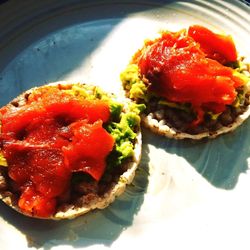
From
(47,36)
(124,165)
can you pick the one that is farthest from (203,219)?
(47,36)

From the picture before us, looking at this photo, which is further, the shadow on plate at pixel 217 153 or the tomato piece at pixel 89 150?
the shadow on plate at pixel 217 153

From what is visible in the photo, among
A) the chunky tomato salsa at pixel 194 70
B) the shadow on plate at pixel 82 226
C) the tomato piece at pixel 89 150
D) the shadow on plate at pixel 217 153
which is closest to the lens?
the tomato piece at pixel 89 150

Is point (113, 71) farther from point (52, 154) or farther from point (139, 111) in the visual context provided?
point (52, 154)

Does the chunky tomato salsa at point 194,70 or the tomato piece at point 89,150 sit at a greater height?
the chunky tomato salsa at point 194,70

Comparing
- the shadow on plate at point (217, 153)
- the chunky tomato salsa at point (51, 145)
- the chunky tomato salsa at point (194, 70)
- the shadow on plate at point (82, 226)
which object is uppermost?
the chunky tomato salsa at point (194, 70)

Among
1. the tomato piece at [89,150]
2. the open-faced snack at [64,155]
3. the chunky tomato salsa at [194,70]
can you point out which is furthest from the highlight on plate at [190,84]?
the tomato piece at [89,150]

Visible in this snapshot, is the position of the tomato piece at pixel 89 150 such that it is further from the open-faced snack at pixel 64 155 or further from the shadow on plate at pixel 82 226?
the shadow on plate at pixel 82 226

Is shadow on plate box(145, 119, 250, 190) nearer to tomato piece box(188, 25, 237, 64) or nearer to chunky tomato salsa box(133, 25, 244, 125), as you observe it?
chunky tomato salsa box(133, 25, 244, 125)

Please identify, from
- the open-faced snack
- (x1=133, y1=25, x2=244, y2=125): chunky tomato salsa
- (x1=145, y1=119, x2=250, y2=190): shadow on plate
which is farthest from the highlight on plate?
the open-faced snack

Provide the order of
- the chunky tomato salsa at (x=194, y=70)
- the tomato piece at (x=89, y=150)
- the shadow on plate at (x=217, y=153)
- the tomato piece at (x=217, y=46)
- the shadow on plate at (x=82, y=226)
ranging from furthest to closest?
the tomato piece at (x=217, y=46) → the shadow on plate at (x=217, y=153) → the chunky tomato salsa at (x=194, y=70) → the shadow on plate at (x=82, y=226) → the tomato piece at (x=89, y=150)
